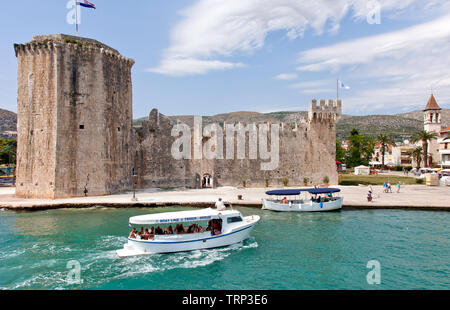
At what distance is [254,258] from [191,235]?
304 cm

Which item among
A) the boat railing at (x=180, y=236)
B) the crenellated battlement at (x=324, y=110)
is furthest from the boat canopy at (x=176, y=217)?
the crenellated battlement at (x=324, y=110)

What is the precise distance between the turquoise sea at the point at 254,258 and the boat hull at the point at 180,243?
0.30 metres

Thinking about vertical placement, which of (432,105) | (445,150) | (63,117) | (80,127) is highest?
(432,105)

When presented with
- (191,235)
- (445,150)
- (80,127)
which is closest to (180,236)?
(191,235)

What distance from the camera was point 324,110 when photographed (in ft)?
115

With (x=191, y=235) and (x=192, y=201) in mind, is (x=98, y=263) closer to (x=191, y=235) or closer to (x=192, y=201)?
(x=191, y=235)

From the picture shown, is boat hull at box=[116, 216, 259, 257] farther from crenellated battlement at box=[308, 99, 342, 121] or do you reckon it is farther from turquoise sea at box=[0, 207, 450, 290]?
crenellated battlement at box=[308, 99, 342, 121]

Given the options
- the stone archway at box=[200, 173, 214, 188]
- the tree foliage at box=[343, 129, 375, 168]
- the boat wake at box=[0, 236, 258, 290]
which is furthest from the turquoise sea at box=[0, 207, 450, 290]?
the tree foliage at box=[343, 129, 375, 168]

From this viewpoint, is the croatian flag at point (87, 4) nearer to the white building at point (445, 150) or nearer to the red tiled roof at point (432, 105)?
the white building at point (445, 150)

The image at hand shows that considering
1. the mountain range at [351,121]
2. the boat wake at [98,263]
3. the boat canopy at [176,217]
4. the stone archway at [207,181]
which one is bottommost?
the boat wake at [98,263]

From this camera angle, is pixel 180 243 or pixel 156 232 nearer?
pixel 180 243

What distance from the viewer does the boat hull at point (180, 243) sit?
1430 cm

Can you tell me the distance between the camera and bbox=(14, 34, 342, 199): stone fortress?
2530cm

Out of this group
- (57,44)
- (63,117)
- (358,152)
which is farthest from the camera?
(358,152)
